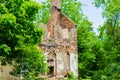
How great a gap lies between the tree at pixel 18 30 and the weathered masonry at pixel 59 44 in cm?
1459

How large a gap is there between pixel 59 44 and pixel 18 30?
59.5 feet

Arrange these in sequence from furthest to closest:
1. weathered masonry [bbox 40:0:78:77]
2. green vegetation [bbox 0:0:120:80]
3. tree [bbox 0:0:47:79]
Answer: weathered masonry [bbox 40:0:78:77] → green vegetation [bbox 0:0:120:80] → tree [bbox 0:0:47:79]

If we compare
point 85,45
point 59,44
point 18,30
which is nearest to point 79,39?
point 85,45

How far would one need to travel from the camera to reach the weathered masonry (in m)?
36.9

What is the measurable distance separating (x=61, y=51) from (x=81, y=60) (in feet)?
21.7

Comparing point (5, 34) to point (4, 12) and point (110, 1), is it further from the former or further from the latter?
point (110, 1)

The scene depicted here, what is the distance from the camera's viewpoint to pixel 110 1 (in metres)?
41.1

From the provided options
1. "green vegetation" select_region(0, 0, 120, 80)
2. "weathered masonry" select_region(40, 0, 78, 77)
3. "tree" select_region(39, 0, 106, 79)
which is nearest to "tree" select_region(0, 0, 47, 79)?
"green vegetation" select_region(0, 0, 120, 80)

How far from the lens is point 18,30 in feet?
64.2

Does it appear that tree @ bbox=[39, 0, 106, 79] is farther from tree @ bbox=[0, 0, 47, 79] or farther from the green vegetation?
tree @ bbox=[0, 0, 47, 79]

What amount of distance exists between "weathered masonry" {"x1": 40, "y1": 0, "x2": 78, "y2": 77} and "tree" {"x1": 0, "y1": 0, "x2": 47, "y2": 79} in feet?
47.9

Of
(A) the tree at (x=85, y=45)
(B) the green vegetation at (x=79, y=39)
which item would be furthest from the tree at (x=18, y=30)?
(A) the tree at (x=85, y=45)

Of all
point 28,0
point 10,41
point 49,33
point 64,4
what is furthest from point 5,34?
point 64,4

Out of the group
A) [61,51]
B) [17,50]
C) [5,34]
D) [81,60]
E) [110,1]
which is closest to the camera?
[5,34]
